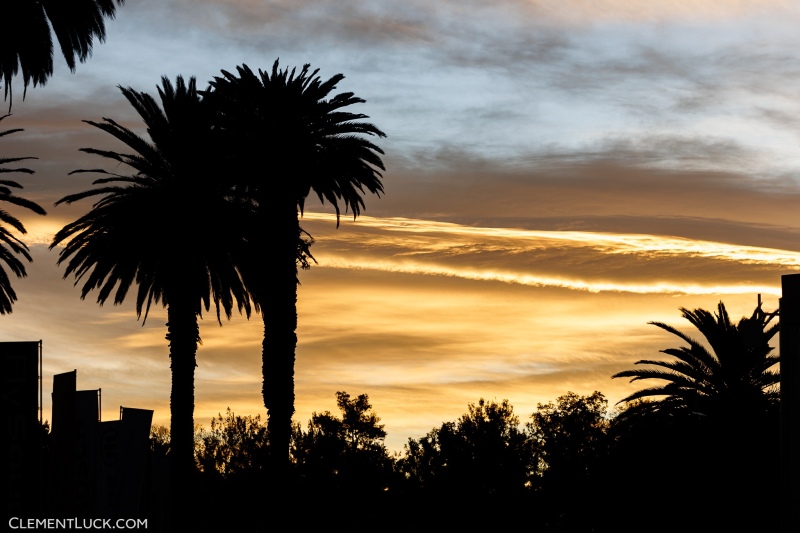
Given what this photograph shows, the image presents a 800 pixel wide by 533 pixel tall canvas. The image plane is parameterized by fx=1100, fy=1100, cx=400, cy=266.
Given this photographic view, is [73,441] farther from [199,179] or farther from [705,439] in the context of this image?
[705,439]

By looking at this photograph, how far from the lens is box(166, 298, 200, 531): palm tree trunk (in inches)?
1662

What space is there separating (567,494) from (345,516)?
18.0m

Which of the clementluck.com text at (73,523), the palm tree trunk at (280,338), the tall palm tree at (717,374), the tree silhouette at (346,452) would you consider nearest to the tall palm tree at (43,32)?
the clementluck.com text at (73,523)

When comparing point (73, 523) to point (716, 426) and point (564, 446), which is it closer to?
point (716, 426)

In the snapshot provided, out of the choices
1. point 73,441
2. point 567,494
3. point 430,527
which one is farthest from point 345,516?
point 73,441

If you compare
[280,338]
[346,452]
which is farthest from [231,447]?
[280,338]

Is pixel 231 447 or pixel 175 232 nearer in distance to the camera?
pixel 175 232

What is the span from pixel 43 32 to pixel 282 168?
17.2m

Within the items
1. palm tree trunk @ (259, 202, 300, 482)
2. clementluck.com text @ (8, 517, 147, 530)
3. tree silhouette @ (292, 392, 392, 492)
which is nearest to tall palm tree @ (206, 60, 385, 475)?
palm tree trunk @ (259, 202, 300, 482)

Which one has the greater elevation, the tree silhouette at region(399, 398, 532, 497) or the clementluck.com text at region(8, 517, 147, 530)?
the clementluck.com text at region(8, 517, 147, 530)

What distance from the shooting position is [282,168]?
138 ft

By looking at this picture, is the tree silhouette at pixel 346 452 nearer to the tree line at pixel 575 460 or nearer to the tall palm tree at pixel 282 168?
the tree line at pixel 575 460

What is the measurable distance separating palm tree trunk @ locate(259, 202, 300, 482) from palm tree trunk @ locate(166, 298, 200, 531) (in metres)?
3.27

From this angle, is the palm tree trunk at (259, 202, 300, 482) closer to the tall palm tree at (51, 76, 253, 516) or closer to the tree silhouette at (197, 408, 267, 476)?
the tall palm tree at (51, 76, 253, 516)
